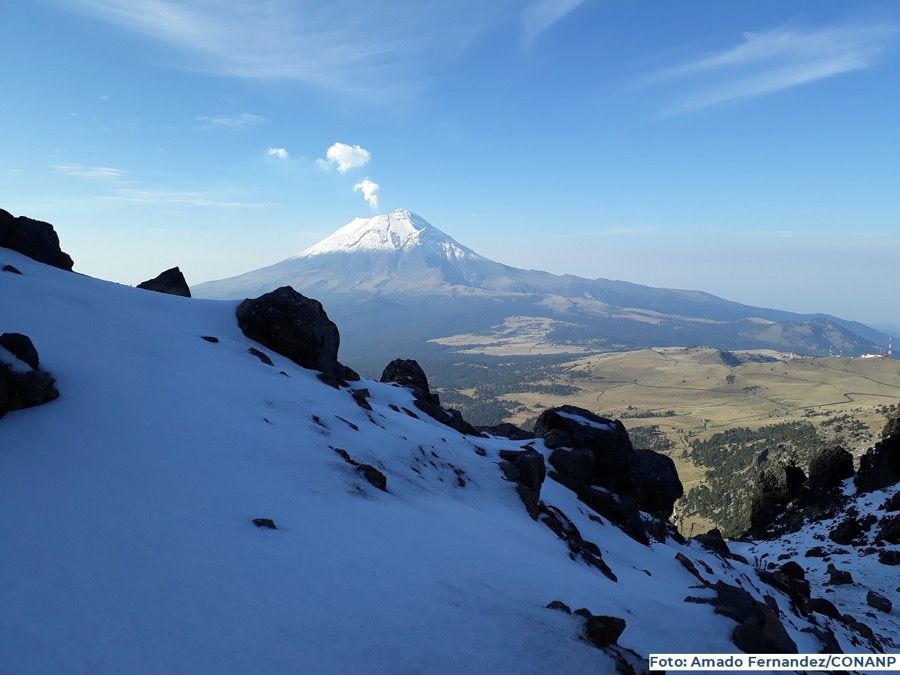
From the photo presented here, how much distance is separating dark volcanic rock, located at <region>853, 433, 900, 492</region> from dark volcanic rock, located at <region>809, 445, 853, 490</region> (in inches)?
121

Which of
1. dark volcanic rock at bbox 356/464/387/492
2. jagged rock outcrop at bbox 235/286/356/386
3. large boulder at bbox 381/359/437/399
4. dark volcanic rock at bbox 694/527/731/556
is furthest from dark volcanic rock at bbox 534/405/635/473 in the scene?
dark volcanic rock at bbox 356/464/387/492

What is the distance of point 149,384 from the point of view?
16344mm

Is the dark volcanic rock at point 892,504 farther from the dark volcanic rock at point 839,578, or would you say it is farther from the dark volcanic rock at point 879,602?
the dark volcanic rock at point 879,602

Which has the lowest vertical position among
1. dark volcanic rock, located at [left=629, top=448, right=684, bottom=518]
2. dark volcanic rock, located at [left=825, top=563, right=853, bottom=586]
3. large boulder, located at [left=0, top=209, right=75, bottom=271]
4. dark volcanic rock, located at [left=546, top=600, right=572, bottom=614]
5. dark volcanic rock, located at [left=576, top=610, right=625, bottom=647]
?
dark volcanic rock, located at [left=825, top=563, right=853, bottom=586]

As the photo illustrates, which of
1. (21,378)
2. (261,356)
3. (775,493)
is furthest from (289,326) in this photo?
(775,493)

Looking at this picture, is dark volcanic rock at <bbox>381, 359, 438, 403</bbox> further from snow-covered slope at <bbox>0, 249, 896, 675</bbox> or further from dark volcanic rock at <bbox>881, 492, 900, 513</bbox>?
dark volcanic rock at <bbox>881, 492, 900, 513</bbox>

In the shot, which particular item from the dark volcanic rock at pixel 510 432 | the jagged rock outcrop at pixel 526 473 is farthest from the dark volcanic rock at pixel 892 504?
the jagged rock outcrop at pixel 526 473

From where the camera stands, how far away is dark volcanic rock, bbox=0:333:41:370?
43.9ft

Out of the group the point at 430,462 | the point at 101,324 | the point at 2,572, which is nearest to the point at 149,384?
the point at 101,324

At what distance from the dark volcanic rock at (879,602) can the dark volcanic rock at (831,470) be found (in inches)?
1116

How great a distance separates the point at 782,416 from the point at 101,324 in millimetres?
210735

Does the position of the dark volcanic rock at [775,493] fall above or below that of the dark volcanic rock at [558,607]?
below

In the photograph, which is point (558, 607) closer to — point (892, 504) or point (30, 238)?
point (30, 238)

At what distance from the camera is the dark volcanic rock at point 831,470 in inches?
2132
